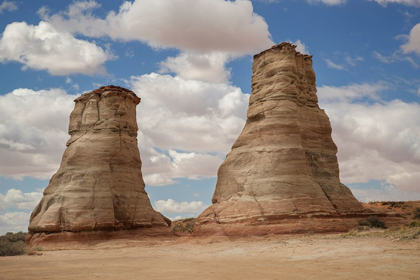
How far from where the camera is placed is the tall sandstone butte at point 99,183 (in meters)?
31.9

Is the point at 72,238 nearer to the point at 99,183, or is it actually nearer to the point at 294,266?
the point at 99,183

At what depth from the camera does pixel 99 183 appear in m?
34.3

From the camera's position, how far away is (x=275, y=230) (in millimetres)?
23828

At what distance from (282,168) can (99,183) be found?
16.2 metres

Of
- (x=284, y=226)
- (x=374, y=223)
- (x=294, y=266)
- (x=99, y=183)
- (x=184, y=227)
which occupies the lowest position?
(x=294, y=266)

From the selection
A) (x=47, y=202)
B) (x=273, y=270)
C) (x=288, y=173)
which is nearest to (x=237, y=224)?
(x=288, y=173)

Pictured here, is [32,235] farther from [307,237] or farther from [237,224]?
[307,237]

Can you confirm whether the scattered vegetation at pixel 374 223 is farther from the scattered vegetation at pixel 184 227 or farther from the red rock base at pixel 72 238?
the scattered vegetation at pixel 184 227

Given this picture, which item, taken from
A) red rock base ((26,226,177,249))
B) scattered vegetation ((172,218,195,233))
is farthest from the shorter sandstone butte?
scattered vegetation ((172,218,195,233))

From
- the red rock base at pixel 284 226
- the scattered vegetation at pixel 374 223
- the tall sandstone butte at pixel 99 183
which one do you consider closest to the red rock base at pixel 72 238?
the tall sandstone butte at pixel 99 183

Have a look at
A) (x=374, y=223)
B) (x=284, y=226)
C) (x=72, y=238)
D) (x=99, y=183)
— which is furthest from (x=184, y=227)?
(x=374, y=223)

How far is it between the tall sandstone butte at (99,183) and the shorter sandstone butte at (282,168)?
9.17 meters

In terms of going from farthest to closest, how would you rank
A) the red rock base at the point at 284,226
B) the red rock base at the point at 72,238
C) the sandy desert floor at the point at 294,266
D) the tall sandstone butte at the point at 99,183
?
the tall sandstone butte at the point at 99,183, the red rock base at the point at 72,238, the red rock base at the point at 284,226, the sandy desert floor at the point at 294,266

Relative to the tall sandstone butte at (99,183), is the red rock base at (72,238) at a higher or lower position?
lower
